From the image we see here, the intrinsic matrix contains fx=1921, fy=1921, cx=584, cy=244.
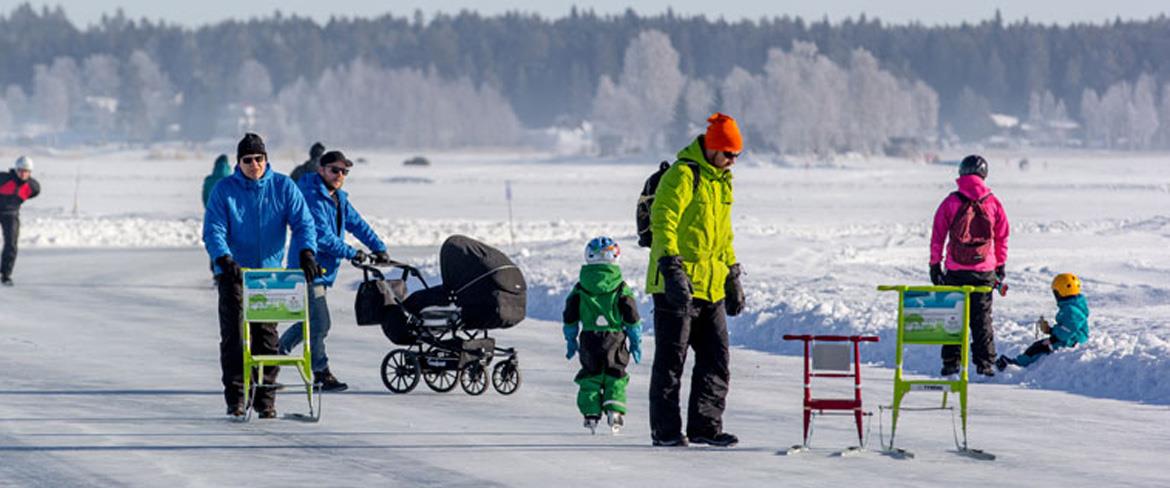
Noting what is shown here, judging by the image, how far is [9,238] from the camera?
2391 centimetres

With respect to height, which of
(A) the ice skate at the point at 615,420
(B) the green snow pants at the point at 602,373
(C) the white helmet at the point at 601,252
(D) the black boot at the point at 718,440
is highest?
(C) the white helmet at the point at 601,252

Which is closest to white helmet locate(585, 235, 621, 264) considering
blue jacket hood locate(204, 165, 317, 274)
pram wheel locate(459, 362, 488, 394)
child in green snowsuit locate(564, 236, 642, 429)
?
child in green snowsuit locate(564, 236, 642, 429)

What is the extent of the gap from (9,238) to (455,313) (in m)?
12.5

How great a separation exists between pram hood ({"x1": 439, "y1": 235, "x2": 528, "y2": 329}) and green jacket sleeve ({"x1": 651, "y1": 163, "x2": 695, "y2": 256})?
9.41 feet

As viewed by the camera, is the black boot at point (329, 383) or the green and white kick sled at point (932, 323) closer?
the green and white kick sled at point (932, 323)

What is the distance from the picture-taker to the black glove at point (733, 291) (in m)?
10.2

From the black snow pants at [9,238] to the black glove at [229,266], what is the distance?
13129 mm

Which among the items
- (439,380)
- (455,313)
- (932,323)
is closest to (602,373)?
(932,323)

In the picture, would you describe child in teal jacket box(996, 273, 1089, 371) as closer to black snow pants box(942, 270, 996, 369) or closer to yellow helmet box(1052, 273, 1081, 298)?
yellow helmet box(1052, 273, 1081, 298)

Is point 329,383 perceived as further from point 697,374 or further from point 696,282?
point 696,282

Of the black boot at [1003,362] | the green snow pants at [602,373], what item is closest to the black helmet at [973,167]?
the black boot at [1003,362]

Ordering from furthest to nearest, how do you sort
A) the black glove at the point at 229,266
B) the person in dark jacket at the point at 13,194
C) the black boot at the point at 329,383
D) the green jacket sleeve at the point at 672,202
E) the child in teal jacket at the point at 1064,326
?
1. the person in dark jacket at the point at 13,194
2. the child in teal jacket at the point at 1064,326
3. the black boot at the point at 329,383
4. the black glove at the point at 229,266
5. the green jacket sleeve at the point at 672,202

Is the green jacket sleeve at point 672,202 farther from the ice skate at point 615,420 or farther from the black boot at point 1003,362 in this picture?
the black boot at point 1003,362

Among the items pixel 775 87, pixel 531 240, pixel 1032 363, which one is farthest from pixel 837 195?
pixel 775 87
